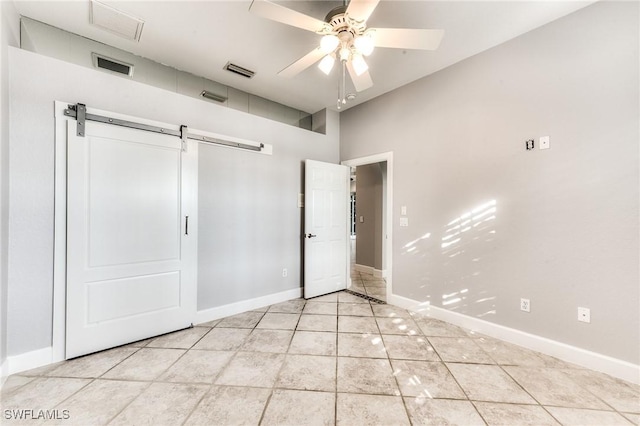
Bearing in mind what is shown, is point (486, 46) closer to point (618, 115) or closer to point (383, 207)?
point (618, 115)

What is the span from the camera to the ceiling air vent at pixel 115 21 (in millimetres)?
2143

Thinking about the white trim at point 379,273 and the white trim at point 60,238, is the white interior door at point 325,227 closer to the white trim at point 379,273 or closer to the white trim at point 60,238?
the white trim at point 379,273

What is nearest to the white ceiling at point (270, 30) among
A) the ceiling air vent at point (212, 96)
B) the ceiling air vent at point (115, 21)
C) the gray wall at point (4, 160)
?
the ceiling air vent at point (115, 21)

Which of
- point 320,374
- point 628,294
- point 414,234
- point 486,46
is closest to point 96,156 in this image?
point 320,374

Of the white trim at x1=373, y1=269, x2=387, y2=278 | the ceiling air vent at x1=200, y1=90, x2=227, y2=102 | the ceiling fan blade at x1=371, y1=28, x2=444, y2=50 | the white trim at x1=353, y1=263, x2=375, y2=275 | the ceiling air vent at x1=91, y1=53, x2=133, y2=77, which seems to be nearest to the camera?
the ceiling fan blade at x1=371, y1=28, x2=444, y2=50

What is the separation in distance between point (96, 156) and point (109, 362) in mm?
1787

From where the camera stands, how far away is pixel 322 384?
190cm

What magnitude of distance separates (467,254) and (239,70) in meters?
3.35

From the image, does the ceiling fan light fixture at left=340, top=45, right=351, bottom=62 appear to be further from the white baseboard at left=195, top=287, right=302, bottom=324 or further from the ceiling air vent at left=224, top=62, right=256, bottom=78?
the white baseboard at left=195, top=287, right=302, bottom=324

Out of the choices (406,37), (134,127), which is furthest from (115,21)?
(406,37)

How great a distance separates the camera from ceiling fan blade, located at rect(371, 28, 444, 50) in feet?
5.58

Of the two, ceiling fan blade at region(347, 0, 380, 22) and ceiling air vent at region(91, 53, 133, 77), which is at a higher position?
ceiling air vent at region(91, 53, 133, 77)

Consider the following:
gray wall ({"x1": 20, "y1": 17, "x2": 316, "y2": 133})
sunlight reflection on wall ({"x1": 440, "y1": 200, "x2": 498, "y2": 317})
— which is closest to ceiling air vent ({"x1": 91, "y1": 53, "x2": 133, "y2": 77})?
gray wall ({"x1": 20, "y1": 17, "x2": 316, "y2": 133})

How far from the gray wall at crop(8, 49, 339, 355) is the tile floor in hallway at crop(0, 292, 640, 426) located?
0.63 metres
